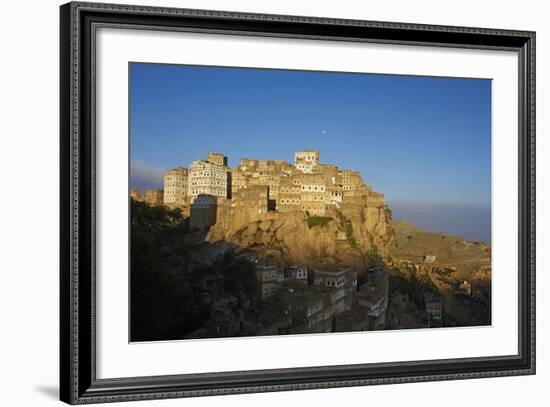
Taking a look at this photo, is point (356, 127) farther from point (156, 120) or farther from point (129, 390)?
point (129, 390)

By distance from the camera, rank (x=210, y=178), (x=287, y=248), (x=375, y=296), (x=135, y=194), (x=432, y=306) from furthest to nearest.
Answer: (x=432, y=306), (x=375, y=296), (x=287, y=248), (x=210, y=178), (x=135, y=194)

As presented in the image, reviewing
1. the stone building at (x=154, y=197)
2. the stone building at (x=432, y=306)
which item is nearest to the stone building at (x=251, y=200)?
the stone building at (x=154, y=197)

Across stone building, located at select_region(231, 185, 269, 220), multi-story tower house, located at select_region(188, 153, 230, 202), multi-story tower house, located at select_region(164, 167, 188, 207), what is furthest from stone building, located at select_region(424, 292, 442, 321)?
multi-story tower house, located at select_region(164, 167, 188, 207)

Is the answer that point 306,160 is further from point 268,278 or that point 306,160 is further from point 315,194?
point 268,278

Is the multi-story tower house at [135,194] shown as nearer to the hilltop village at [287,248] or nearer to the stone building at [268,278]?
the hilltop village at [287,248]

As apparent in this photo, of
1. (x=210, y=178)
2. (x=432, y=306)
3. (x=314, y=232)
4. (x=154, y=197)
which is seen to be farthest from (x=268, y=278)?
(x=432, y=306)

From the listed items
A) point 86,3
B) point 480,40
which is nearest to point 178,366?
point 86,3
